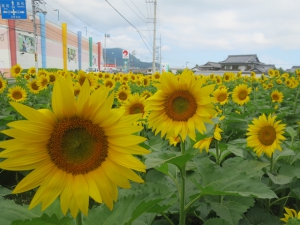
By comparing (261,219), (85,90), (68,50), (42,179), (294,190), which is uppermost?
(68,50)

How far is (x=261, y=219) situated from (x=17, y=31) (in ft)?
119

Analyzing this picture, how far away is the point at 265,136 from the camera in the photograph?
2490mm

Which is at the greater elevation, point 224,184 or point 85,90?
point 85,90

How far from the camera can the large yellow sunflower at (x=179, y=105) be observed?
1.96m

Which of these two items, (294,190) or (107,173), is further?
(294,190)

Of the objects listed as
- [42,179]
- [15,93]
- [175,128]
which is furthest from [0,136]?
[42,179]

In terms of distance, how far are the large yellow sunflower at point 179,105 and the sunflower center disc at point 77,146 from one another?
87cm

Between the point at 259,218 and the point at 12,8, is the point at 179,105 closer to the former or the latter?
the point at 259,218

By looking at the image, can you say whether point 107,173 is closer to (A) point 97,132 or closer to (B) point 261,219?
(A) point 97,132

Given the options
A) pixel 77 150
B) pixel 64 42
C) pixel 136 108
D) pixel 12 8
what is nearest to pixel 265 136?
pixel 136 108

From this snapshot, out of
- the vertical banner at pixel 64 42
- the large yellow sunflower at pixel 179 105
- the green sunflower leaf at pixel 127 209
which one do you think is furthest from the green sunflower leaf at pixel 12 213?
the vertical banner at pixel 64 42

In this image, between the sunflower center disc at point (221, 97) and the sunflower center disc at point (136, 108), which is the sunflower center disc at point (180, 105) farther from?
the sunflower center disc at point (221, 97)

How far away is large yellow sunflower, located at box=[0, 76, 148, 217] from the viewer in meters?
1.06

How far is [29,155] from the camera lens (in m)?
1.06
